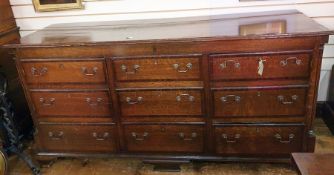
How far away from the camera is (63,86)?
241 centimetres

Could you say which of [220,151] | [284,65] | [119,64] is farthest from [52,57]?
[284,65]

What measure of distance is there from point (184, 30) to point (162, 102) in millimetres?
539

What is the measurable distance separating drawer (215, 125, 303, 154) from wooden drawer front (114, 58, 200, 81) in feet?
1.58

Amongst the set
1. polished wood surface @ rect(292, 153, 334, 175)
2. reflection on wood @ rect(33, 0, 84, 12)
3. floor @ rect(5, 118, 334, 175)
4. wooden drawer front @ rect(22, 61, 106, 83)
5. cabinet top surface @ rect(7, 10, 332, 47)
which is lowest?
floor @ rect(5, 118, 334, 175)

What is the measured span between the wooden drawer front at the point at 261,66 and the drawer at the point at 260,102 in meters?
0.11

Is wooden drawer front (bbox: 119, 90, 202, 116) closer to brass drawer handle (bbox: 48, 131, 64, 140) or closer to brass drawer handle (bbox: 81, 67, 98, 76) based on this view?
brass drawer handle (bbox: 81, 67, 98, 76)

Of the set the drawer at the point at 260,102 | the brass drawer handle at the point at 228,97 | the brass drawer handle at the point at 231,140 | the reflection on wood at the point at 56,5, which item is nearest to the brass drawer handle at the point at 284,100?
the drawer at the point at 260,102

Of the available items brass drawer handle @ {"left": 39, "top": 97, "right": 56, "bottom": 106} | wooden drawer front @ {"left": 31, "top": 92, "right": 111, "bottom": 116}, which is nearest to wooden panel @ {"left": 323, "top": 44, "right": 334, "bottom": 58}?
wooden drawer front @ {"left": 31, "top": 92, "right": 111, "bottom": 116}

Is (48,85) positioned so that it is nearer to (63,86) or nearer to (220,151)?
(63,86)

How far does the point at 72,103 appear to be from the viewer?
246cm

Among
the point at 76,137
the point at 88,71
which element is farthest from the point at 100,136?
the point at 88,71

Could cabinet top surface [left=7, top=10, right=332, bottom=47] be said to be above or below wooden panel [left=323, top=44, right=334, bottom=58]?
above

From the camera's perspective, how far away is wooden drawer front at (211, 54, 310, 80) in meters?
2.07

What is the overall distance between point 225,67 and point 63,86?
120cm
